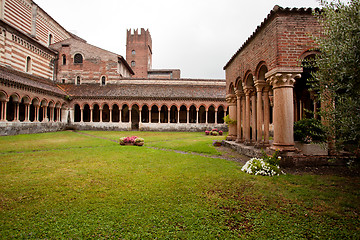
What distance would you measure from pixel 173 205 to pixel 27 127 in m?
23.1

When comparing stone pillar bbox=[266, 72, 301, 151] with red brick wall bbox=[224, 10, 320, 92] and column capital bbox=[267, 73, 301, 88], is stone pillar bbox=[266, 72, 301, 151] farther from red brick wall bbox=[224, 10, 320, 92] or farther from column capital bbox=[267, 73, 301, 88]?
red brick wall bbox=[224, 10, 320, 92]

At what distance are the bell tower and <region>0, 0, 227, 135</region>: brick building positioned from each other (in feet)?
→ 46.2

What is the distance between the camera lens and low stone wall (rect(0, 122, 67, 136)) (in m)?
17.7

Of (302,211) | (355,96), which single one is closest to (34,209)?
(302,211)

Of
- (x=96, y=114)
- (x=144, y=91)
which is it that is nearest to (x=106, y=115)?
(x=96, y=114)

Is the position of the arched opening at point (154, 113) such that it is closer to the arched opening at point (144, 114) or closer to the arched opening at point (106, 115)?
the arched opening at point (144, 114)

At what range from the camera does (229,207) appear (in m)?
3.66

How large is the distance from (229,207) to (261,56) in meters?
6.80

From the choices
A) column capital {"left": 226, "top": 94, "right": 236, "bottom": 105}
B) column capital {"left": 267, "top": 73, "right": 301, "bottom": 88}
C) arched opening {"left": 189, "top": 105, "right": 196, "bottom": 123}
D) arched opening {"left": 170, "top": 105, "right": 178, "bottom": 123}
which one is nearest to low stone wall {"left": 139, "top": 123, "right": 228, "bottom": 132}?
arched opening {"left": 189, "top": 105, "right": 196, "bottom": 123}

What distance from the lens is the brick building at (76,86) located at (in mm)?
22322

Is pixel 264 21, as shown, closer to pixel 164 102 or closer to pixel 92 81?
pixel 164 102

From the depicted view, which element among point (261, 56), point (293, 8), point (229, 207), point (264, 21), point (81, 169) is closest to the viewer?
point (229, 207)

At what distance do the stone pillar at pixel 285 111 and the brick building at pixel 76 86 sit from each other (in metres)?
21.0

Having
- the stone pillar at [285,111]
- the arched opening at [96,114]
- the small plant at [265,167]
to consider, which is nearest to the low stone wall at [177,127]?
the arched opening at [96,114]
